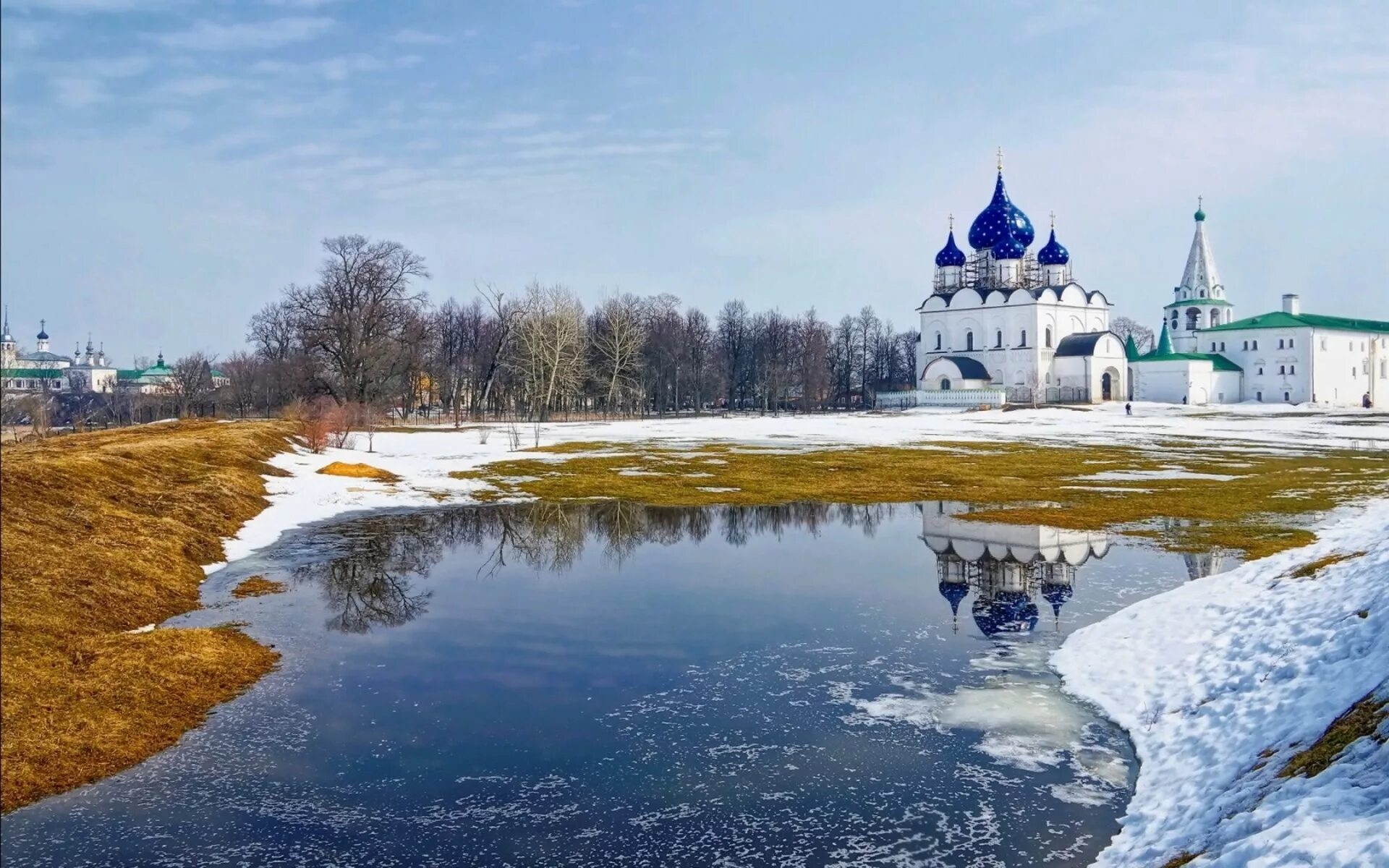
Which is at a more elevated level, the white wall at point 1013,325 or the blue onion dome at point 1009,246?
the blue onion dome at point 1009,246

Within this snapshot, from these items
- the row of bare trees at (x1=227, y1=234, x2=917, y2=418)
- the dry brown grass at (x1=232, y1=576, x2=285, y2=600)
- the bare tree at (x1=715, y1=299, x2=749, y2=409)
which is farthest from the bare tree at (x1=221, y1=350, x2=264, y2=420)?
the dry brown grass at (x1=232, y1=576, x2=285, y2=600)

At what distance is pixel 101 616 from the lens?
11.9 metres

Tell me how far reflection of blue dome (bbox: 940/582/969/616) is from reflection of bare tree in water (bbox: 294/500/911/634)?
17.0 ft

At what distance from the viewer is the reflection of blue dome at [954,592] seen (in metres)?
13.1

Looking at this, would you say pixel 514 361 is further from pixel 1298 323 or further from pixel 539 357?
pixel 1298 323

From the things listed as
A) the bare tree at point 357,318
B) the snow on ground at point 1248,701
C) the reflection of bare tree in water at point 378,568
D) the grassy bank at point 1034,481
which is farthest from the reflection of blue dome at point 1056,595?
the bare tree at point 357,318

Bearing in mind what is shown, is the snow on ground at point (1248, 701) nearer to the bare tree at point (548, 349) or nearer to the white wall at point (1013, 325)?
the bare tree at point (548, 349)

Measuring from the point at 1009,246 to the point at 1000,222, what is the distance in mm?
2289

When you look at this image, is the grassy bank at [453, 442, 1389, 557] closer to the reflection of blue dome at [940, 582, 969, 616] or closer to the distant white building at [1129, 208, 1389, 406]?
the reflection of blue dome at [940, 582, 969, 616]

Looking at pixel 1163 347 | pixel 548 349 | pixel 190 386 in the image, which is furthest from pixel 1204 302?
pixel 190 386

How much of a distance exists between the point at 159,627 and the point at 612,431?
41213 millimetres

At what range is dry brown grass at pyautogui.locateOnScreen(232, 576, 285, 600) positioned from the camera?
14039mm

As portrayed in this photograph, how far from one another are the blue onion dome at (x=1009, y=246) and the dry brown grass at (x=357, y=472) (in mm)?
73086

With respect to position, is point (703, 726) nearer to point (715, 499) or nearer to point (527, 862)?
point (527, 862)
